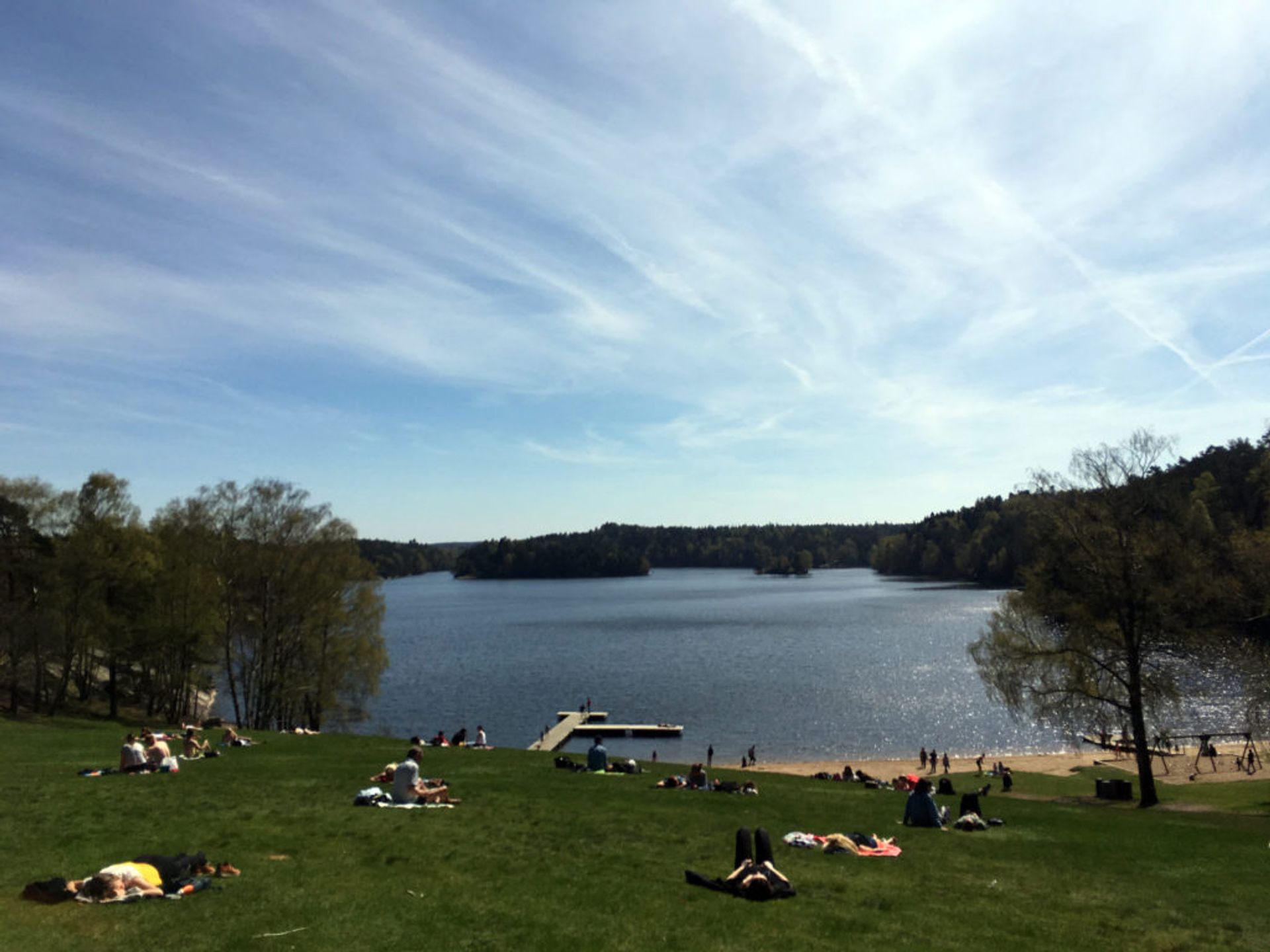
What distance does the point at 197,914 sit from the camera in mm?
9805

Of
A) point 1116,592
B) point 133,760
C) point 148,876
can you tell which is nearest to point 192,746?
point 133,760

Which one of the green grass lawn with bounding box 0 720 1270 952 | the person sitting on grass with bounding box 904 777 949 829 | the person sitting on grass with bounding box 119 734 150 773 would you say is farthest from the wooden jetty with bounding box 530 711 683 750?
the person sitting on grass with bounding box 904 777 949 829

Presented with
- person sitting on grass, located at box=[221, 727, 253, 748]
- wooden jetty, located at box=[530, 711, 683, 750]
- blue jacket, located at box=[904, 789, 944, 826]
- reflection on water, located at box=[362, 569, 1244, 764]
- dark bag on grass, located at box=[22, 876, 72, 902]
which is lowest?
wooden jetty, located at box=[530, 711, 683, 750]

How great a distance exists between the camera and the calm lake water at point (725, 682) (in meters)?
59.4

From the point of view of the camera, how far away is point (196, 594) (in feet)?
151

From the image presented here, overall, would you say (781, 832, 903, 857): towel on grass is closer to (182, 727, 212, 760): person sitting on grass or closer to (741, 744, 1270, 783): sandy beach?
(182, 727, 212, 760): person sitting on grass

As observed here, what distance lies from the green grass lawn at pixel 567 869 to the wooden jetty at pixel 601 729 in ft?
123

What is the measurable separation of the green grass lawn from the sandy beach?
24.5 metres

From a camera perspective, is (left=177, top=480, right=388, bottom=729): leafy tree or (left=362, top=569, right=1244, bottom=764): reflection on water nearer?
(left=177, top=480, right=388, bottom=729): leafy tree

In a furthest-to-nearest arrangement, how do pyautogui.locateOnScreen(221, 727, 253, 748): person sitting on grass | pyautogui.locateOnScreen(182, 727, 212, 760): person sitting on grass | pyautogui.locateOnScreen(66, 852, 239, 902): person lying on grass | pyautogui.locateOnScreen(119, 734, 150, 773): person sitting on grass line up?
pyautogui.locateOnScreen(221, 727, 253, 748): person sitting on grass
pyautogui.locateOnScreen(182, 727, 212, 760): person sitting on grass
pyautogui.locateOnScreen(119, 734, 150, 773): person sitting on grass
pyautogui.locateOnScreen(66, 852, 239, 902): person lying on grass

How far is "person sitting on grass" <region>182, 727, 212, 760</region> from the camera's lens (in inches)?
961

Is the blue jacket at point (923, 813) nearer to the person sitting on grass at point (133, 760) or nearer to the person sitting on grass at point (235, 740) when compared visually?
the person sitting on grass at point (133, 760)

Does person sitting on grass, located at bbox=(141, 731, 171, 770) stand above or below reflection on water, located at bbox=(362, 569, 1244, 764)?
above

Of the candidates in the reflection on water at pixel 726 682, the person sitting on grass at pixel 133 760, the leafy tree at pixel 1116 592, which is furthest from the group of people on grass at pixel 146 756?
the reflection on water at pixel 726 682
